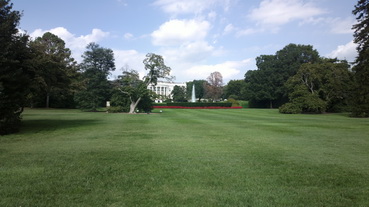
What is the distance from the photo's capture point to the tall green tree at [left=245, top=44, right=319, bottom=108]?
52.3 m

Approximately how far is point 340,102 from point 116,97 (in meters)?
32.8

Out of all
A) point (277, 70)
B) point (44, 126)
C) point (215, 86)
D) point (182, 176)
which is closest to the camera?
point (182, 176)

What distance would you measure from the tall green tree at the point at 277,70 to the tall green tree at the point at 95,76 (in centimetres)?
3186

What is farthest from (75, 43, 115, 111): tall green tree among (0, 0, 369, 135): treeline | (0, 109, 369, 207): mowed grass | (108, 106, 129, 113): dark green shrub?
(0, 109, 369, 207): mowed grass

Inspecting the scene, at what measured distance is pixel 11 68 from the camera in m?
11.5

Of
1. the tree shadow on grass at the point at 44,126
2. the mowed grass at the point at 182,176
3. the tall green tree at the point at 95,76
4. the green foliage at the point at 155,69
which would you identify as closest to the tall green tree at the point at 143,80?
the green foliage at the point at 155,69

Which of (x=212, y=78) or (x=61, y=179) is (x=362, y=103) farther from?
(x=212, y=78)

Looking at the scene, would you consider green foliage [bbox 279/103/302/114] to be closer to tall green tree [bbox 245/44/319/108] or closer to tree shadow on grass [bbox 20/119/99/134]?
tall green tree [bbox 245/44/319/108]

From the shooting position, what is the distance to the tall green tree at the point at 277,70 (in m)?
52.3

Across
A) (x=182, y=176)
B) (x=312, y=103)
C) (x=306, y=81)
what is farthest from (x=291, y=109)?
(x=182, y=176)

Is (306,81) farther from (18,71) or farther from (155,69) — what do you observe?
(18,71)

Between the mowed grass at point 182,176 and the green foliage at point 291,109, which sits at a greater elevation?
the green foliage at point 291,109

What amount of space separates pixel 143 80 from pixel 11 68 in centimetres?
2275

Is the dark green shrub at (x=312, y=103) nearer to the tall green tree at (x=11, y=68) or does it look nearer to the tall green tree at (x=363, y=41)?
the tall green tree at (x=363, y=41)
